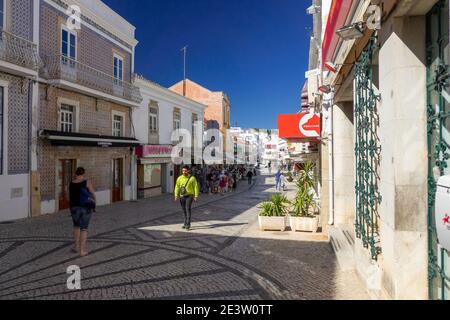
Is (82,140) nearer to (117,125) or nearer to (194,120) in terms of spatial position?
(117,125)

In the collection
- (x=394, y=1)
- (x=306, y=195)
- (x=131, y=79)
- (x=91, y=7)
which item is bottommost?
(x=306, y=195)

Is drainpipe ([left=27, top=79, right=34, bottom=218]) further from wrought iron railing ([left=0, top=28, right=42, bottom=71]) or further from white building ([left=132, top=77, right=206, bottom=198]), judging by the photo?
white building ([left=132, top=77, right=206, bottom=198])

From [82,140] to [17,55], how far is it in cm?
388

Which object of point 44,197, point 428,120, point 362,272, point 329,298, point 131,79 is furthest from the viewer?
point 131,79

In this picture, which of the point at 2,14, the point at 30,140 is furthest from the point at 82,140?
the point at 2,14

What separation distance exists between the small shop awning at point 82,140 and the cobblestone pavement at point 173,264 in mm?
3572

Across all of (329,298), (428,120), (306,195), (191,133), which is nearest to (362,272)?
(329,298)

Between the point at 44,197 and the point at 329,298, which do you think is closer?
the point at 329,298

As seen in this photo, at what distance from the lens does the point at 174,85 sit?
38.6 meters

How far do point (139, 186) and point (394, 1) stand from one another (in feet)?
57.7

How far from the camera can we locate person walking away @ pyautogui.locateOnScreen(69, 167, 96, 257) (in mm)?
6695

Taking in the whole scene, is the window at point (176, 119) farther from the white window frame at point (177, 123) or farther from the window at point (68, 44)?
the window at point (68, 44)

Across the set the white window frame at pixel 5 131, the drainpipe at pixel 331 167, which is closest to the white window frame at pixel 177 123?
the white window frame at pixel 5 131

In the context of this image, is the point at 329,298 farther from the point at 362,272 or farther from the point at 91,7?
the point at 91,7
